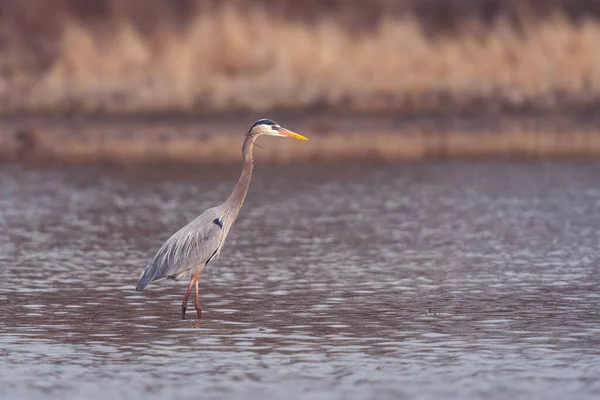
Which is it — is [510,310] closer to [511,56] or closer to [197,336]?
[197,336]

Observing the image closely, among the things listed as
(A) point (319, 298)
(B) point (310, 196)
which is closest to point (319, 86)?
(B) point (310, 196)

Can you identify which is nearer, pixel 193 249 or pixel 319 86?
pixel 193 249

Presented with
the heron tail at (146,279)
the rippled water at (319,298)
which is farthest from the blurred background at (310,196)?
the heron tail at (146,279)

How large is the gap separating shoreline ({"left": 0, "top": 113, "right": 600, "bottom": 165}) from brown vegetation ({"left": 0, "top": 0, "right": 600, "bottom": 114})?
352mm

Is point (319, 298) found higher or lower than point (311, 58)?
lower

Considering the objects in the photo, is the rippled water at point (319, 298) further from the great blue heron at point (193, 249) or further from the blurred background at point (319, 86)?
the blurred background at point (319, 86)

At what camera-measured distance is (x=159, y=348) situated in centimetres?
1069

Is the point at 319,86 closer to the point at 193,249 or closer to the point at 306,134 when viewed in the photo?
the point at 306,134

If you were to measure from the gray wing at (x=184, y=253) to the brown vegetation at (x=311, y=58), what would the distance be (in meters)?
19.4

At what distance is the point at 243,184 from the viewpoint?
12.7 meters

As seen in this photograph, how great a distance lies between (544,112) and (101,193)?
12.1 m

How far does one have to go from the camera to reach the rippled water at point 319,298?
961 cm

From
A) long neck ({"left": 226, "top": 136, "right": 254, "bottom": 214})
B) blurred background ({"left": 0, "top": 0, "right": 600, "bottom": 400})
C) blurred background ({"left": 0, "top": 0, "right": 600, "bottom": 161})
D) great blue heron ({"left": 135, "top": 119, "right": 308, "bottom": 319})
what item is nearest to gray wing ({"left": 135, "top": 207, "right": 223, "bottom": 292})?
great blue heron ({"left": 135, "top": 119, "right": 308, "bottom": 319})

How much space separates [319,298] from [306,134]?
1918cm
